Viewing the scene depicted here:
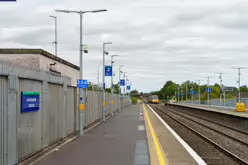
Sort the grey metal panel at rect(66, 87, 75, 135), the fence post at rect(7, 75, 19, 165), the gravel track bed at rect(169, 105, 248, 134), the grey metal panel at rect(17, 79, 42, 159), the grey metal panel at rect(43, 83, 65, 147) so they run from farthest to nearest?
the gravel track bed at rect(169, 105, 248, 134), the grey metal panel at rect(66, 87, 75, 135), the grey metal panel at rect(43, 83, 65, 147), the grey metal panel at rect(17, 79, 42, 159), the fence post at rect(7, 75, 19, 165)

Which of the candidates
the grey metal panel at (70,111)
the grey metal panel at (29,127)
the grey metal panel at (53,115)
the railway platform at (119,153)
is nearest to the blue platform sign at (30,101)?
the grey metal panel at (29,127)

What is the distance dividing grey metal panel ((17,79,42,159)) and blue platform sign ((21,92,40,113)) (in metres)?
0.13

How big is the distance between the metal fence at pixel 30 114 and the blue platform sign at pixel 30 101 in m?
0.13

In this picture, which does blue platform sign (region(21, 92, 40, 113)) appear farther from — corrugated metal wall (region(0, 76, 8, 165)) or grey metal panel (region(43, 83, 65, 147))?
corrugated metal wall (region(0, 76, 8, 165))

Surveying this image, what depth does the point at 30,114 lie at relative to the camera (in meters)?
12.0

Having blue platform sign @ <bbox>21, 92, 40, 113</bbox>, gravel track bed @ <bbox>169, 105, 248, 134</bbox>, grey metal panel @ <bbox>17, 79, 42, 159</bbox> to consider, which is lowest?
gravel track bed @ <bbox>169, 105, 248, 134</bbox>

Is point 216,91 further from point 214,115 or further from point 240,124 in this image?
point 240,124

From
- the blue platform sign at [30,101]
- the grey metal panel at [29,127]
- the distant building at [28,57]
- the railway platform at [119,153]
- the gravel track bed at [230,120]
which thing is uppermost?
the distant building at [28,57]

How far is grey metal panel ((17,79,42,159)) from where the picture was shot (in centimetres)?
1092

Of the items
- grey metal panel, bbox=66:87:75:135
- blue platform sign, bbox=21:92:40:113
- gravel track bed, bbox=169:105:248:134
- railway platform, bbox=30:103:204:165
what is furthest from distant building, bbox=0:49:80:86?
gravel track bed, bbox=169:105:248:134

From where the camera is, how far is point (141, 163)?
11.4 m

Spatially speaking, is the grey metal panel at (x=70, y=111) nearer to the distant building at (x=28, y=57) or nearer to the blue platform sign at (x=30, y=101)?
the distant building at (x=28, y=57)

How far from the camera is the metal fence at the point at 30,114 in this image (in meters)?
9.63

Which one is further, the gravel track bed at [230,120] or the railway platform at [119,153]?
the gravel track bed at [230,120]
